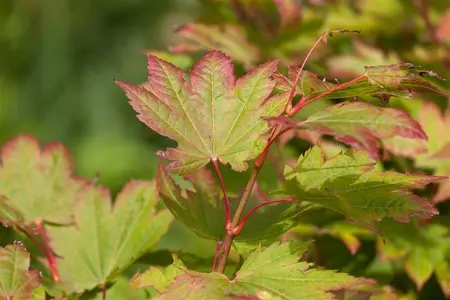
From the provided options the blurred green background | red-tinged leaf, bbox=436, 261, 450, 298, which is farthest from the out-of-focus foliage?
the blurred green background

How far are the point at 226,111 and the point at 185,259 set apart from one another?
0.63 feet

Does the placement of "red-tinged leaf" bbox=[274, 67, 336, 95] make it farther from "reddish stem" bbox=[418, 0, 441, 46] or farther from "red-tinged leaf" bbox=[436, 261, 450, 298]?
"reddish stem" bbox=[418, 0, 441, 46]

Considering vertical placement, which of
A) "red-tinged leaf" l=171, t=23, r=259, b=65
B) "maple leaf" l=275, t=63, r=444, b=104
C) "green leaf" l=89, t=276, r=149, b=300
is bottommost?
"green leaf" l=89, t=276, r=149, b=300

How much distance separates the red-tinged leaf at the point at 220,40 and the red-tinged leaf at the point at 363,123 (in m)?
0.49

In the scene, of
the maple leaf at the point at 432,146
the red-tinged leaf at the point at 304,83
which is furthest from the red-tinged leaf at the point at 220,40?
the red-tinged leaf at the point at 304,83

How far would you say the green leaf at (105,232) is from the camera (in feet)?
2.46

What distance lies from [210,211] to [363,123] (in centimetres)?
22

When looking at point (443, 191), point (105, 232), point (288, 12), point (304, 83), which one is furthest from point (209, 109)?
point (288, 12)

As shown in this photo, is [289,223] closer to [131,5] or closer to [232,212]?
[232,212]

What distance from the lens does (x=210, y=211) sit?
69cm

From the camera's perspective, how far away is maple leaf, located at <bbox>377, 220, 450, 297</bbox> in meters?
0.87

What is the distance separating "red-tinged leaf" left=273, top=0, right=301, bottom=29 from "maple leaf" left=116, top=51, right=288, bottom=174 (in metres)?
0.59

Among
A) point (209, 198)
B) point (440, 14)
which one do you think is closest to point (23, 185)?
point (209, 198)

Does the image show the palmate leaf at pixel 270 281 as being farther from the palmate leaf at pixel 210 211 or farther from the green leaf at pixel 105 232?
the green leaf at pixel 105 232
